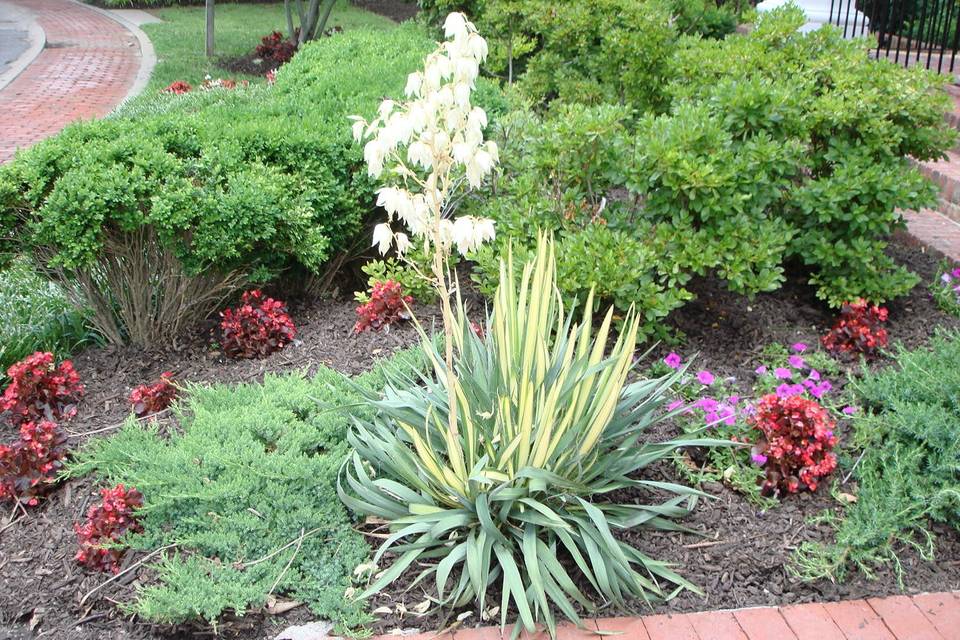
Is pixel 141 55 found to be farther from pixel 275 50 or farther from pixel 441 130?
pixel 441 130

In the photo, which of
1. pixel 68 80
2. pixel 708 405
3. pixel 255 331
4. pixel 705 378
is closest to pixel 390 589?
pixel 708 405

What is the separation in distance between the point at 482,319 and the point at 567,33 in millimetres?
4145

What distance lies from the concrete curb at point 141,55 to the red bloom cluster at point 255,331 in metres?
5.67

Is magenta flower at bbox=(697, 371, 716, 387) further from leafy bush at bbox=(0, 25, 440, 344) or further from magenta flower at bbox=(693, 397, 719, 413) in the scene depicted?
leafy bush at bbox=(0, 25, 440, 344)

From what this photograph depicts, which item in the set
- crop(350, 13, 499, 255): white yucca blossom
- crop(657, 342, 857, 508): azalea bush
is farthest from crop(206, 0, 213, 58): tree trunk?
crop(350, 13, 499, 255): white yucca blossom

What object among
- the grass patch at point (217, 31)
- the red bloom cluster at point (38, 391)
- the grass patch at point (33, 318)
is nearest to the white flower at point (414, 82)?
the red bloom cluster at point (38, 391)

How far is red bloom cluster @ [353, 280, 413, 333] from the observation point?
4.49m

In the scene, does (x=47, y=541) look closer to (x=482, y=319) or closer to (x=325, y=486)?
(x=325, y=486)

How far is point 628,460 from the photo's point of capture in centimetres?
325

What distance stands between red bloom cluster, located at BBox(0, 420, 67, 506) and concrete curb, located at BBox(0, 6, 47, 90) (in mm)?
11267

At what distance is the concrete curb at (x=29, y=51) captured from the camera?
13.6 meters

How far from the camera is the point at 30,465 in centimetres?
350

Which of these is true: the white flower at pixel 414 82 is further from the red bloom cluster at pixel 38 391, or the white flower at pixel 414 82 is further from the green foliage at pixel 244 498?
the red bloom cluster at pixel 38 391

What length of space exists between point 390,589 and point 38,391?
6.63 feet
